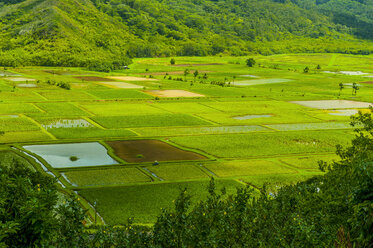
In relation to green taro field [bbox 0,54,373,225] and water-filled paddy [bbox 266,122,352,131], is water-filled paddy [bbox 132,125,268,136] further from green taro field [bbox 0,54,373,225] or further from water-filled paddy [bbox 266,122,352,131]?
water-filled paddy [bbox 266,122,352,131]

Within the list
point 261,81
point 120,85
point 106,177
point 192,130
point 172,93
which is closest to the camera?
point 106,177

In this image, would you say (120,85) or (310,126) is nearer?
(310,126)

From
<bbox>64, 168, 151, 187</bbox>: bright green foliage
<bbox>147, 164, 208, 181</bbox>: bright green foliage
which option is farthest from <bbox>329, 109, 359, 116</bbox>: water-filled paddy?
<bbox>64, 168, 151, 187</bbox>: bright green foliage

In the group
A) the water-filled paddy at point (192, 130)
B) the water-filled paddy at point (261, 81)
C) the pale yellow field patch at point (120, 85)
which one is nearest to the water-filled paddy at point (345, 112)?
the water-filled paddy at point (192, 130)

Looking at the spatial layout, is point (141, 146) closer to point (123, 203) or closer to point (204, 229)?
point (123, 203)

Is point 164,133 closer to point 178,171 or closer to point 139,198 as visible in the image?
point 178,171

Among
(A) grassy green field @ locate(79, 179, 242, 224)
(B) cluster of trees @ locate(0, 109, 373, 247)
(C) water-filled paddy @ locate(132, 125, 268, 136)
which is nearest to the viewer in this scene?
(B) cluster of trees @ locate(0, 109, 373, 247)

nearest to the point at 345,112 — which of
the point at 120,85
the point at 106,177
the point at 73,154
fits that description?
the point at 120,85

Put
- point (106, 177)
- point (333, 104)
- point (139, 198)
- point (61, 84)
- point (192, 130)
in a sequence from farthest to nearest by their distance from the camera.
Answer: point (61, 84) → point (333, 104) → point (192, 130) → point (106, 177) → point (139, 198)
